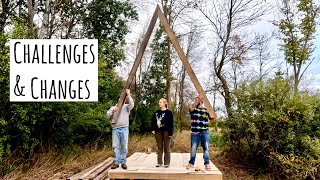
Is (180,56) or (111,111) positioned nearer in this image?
(180,56)

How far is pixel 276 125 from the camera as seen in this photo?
11.8 metres

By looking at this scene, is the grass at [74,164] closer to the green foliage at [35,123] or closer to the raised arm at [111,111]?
the green foliage at [35,123]

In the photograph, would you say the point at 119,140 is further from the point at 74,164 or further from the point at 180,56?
the point at 74,164

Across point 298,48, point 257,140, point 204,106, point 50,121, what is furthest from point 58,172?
point 298,48

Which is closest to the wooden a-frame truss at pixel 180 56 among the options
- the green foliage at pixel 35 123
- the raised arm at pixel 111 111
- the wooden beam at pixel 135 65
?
the wooden beam at pixel 135 65

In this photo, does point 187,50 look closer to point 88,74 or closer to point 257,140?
point 257,140

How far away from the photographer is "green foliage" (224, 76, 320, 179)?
1141 cm

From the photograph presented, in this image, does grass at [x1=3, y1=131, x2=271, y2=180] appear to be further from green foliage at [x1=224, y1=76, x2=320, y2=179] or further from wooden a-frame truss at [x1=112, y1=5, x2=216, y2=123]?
wooden a-frame truss at [x1=112, y1=5, x2=216, y2=123]

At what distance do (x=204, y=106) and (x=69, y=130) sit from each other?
6752 millimetres

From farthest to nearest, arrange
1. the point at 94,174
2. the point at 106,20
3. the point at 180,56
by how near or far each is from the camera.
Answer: the point at 106,20 < the point at 94,174 < the point at 180,56

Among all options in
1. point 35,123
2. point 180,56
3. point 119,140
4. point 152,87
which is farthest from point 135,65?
point 152,87

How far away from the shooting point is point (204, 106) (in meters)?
7.64

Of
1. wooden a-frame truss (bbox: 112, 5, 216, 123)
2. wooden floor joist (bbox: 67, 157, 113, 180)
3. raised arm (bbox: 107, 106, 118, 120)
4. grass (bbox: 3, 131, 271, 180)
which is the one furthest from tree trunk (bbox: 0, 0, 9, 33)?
wooden a-frame truss (bbox: 112, 5, 216, 123)

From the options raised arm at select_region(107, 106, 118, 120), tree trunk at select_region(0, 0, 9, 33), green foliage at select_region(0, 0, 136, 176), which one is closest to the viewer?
raised arm at select_region(107, 106, 118, 120)
